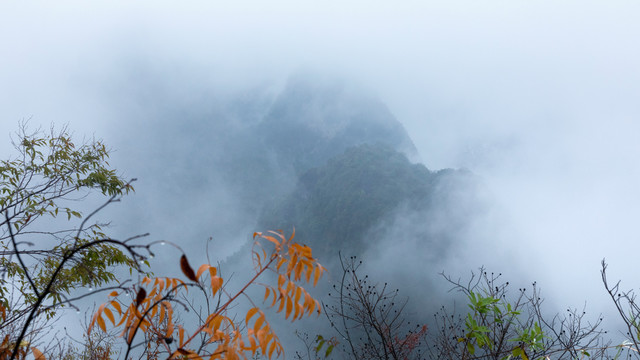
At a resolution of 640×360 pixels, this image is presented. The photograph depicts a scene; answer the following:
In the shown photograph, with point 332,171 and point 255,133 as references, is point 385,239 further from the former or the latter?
point 255,133

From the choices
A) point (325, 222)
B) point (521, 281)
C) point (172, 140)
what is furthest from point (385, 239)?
point (172, 140)

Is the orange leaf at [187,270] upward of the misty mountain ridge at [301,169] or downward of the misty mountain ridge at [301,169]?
downward

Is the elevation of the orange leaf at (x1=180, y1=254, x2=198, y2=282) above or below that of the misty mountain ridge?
below

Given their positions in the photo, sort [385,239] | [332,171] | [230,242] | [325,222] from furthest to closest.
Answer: [230,242], [332,171], [325,222], [385,239]

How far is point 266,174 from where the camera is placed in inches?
3433

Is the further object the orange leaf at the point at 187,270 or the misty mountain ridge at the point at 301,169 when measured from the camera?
the misty mountain ridge at the point at 301,169

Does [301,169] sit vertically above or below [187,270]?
above

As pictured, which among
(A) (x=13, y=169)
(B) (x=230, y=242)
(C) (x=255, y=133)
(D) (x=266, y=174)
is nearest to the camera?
(A) (x=13, y=169)

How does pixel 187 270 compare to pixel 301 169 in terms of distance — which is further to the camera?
pixel 301 169

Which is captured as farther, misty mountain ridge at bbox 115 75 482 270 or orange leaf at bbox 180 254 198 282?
misty mountain ridge at bbox 115 75 482 270

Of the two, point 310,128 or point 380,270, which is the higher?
point 310,128

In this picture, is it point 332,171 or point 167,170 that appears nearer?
point 332,171

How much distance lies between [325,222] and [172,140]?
54482 mm

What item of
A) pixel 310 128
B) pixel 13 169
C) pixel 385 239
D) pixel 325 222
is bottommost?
pixel 13 169
